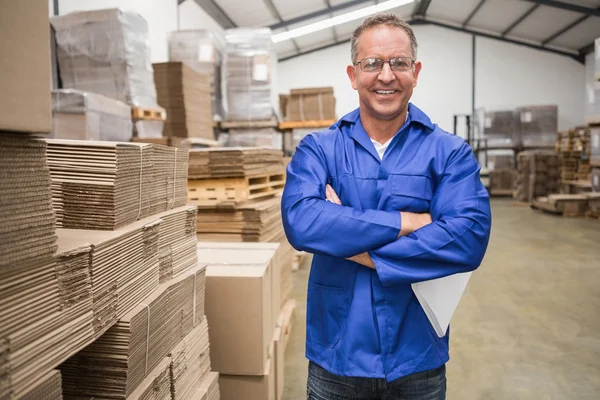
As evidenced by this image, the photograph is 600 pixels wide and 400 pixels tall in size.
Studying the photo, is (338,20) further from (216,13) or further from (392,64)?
(392,64)

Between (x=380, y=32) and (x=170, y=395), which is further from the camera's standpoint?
(x=170, y=395)

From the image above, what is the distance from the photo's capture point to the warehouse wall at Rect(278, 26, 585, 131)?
19594mm

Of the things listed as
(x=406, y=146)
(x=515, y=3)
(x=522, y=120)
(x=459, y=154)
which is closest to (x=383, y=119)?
(x=406, y=146)

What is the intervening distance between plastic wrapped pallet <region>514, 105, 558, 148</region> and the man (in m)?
17.6

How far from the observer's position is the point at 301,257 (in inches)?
309

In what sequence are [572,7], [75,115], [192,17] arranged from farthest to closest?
[572,7], [192,17], [75,115]

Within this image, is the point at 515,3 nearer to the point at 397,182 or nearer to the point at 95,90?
the point at 95,90

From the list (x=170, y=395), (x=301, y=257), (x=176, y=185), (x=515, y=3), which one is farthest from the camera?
(x=515, y=3)

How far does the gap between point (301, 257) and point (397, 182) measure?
19.8ft

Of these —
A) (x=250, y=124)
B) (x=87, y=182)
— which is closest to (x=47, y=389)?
(x=87, y=182)

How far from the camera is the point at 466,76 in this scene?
20094 mm

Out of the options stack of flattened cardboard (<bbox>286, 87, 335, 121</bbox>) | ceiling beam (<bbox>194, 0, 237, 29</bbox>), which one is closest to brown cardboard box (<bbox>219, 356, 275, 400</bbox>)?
stack of flattened cardboard (<bbox>286, 87, 335, 121</bbox>)

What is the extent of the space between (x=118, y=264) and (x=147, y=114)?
426 cm

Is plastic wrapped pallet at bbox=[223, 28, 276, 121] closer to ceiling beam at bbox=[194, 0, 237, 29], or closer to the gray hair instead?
ceiling beam at bbox=[194, 0, 237, 29]
